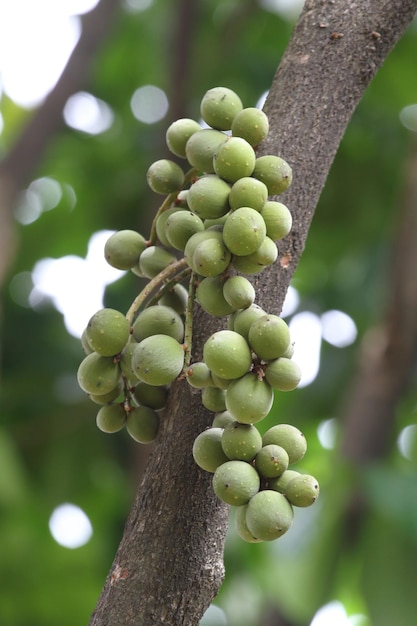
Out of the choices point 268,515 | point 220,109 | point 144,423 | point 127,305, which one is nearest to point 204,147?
point 220,109

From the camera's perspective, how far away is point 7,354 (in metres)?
4.00

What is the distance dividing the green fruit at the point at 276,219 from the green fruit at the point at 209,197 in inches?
2.1

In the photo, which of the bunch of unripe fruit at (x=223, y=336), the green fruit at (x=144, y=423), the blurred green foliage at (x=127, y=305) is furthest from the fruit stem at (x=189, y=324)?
the blurred green foliage at (x=127, y=305)

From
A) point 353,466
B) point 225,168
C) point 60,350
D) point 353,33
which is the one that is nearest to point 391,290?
point 353,466

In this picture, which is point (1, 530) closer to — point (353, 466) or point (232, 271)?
point (353, 466)

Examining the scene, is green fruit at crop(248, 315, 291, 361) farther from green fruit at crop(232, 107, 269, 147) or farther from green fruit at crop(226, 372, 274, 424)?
green fruit at crop(232, 107, 269, 147)

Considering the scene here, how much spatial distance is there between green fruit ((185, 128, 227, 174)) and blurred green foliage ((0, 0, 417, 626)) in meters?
2.08

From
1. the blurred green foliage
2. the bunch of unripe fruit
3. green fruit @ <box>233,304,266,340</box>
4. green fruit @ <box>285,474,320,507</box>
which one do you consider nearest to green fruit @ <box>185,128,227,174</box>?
the bunch of unripe fruit

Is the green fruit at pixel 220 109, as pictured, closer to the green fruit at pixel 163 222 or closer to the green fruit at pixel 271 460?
the green fruit at pixel 163 222

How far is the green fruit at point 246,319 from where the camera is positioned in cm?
104

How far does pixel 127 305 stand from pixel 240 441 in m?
2.82

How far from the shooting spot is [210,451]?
1035mm

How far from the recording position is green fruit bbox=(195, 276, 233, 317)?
1.07m

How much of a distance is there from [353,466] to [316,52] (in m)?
2.08
